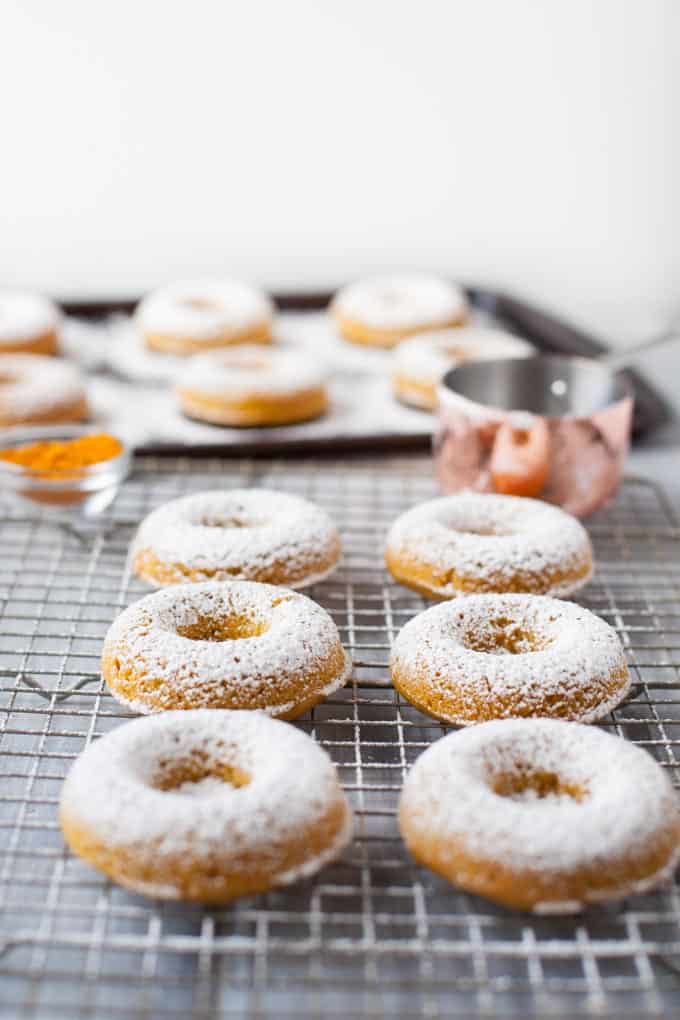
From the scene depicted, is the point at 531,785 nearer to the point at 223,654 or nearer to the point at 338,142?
the point at 223,654

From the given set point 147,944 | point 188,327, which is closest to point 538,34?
point 188,327

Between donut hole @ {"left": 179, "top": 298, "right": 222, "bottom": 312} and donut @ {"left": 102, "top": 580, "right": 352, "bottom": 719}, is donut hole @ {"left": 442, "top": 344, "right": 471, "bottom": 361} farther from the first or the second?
donut @ {"left": 102, "top": 580, "right": 352, "bottom": 719}

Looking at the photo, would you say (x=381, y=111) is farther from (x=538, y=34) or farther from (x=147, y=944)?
(x=147, y=944)

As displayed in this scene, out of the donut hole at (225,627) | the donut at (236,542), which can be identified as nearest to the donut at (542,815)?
the donut hole at (225,627)

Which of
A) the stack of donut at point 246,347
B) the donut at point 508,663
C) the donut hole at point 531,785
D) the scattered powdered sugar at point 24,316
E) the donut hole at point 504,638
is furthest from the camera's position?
the scattered powdered sugar at point 24,316

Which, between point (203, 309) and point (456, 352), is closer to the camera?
point (456, 352)

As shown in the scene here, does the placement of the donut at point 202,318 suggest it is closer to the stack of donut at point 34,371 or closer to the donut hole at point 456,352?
the stack of donut at point 34,371

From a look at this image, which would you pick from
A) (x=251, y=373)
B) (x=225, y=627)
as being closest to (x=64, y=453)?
(x=251, y=373)
